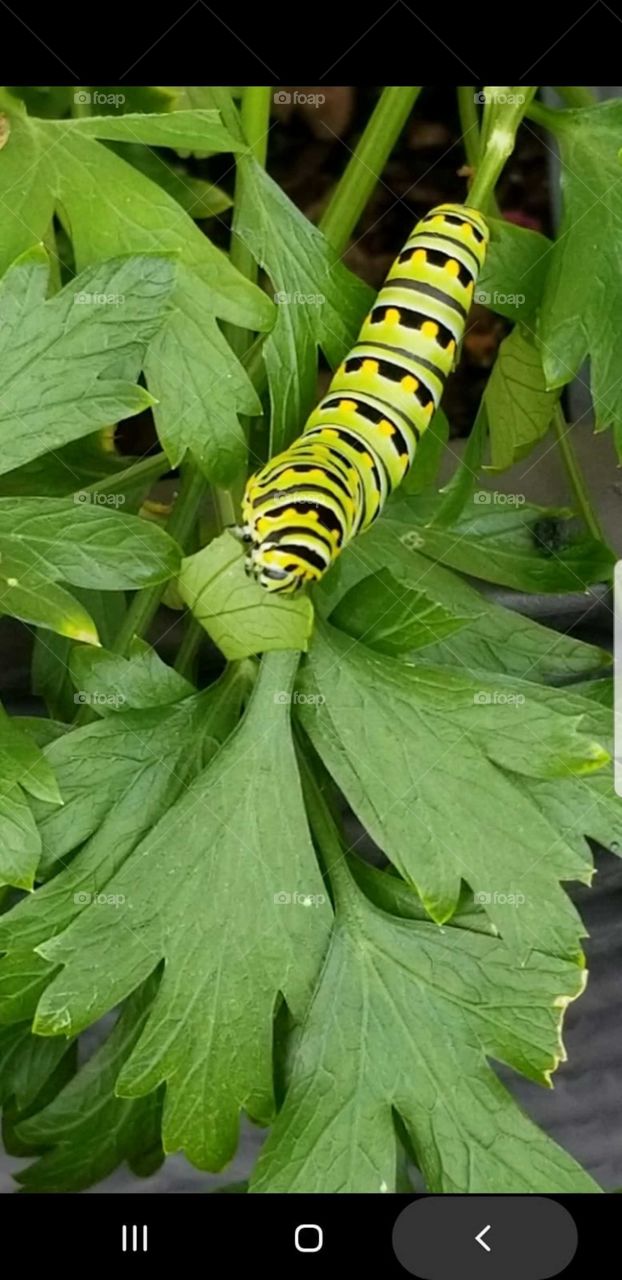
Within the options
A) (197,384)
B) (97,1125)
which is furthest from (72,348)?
(97,1125)

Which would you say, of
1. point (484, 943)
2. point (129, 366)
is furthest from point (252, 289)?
point (484, 943)

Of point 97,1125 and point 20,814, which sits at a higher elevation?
point 20,814

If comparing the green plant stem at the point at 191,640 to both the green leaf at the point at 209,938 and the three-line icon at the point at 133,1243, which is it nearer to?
the green leaf at the point at 209,938

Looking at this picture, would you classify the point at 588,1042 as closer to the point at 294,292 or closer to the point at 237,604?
the point at 237,604

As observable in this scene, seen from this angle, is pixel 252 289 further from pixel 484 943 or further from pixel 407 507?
pixel 484 943

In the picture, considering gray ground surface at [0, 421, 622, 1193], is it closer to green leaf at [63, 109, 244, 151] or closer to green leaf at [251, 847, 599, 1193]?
green leaf at [251, 847, 599, 1193]

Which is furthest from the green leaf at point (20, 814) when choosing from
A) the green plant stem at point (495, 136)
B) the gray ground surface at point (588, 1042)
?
the green plant stem at point (495, 136)
